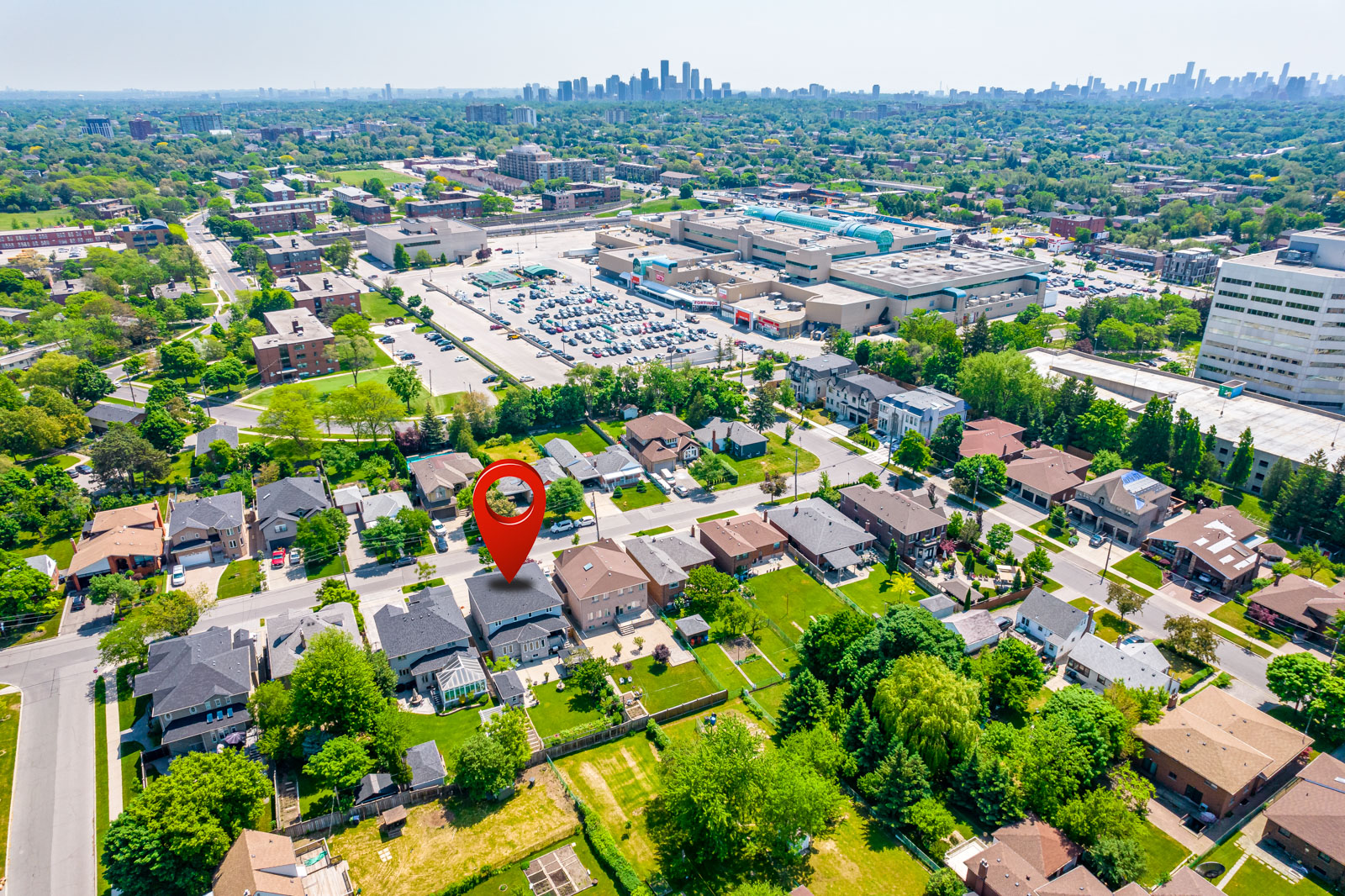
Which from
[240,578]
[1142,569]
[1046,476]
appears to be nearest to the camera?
[240,578]

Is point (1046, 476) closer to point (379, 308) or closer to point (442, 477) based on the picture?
point (442, 477)

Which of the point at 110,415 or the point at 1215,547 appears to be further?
the point at 110,415

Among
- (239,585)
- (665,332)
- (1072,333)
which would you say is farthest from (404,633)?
(1072,333)

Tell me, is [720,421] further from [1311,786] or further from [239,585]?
[1311,786]

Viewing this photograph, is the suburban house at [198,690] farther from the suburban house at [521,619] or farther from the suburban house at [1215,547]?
the suburban house at [1215,547]

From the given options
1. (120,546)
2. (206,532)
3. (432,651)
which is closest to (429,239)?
(206,532)
